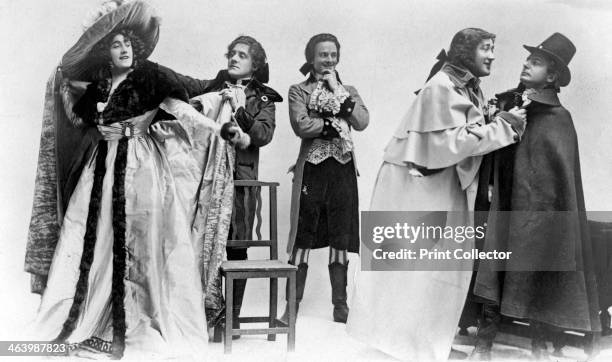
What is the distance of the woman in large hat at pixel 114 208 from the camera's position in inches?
189

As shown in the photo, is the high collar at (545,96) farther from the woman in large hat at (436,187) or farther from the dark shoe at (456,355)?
the dark shoe at (456,355)

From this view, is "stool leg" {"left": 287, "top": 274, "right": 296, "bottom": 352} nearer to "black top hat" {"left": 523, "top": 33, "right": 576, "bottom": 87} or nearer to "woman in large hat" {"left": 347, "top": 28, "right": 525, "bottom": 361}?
"woman in large hat" {"left": 347, "top": 28, "right": 525, "bottom": 361}

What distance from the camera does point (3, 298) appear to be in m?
5.00

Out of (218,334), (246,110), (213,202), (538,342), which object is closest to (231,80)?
(246,110)

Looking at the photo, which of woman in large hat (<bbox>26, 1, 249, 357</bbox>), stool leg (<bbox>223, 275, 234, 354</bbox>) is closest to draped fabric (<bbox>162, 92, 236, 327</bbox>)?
woman in large hat (<bbox>26, 1, 249, 357</bbox>)

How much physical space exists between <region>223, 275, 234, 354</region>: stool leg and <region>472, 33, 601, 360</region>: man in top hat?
154cm

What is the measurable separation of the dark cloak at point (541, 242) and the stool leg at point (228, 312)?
1.54 m

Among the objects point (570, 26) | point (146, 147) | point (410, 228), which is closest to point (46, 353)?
point (146, 147)

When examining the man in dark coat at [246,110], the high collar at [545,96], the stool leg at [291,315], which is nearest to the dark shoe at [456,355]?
the stool leg at [291,315]

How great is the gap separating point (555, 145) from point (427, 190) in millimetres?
848

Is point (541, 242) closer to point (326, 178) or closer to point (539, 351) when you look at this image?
point (539, 351)

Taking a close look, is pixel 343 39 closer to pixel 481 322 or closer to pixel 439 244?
pixel 439 244

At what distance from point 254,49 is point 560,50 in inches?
80.9

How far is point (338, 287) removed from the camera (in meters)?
5.60
